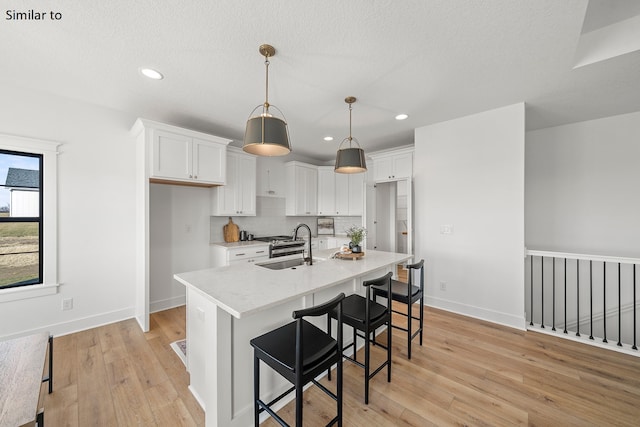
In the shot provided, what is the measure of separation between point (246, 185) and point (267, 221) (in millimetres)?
983

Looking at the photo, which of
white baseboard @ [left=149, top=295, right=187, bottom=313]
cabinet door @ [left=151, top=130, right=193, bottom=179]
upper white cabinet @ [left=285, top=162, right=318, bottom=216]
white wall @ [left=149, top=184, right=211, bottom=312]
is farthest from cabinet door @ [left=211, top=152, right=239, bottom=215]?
white baseboard @ [left=149, top=295, right=187, bottom=313]

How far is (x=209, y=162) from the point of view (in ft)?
11.7

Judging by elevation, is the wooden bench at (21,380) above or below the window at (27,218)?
below

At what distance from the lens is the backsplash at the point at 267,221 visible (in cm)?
429

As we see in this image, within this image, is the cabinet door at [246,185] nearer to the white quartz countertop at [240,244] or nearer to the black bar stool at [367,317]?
the white quartz countertop at [240,244]

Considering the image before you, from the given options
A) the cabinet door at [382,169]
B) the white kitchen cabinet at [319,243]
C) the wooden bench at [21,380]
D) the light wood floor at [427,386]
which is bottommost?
the light wood floor at [427,386]

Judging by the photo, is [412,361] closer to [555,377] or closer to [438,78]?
[555,377]

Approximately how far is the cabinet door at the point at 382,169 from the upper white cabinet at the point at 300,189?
58.6 inches

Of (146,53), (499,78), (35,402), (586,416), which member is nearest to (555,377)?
(586,416)

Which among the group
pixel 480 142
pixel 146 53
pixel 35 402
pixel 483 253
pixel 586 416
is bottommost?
pixel 586 416

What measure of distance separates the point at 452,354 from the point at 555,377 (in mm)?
782

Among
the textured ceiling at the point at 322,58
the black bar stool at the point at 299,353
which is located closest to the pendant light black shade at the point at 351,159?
the textured ceiling at the point at 322,58

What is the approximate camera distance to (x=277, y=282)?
183 cm

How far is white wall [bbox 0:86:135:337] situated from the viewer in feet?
8.77
